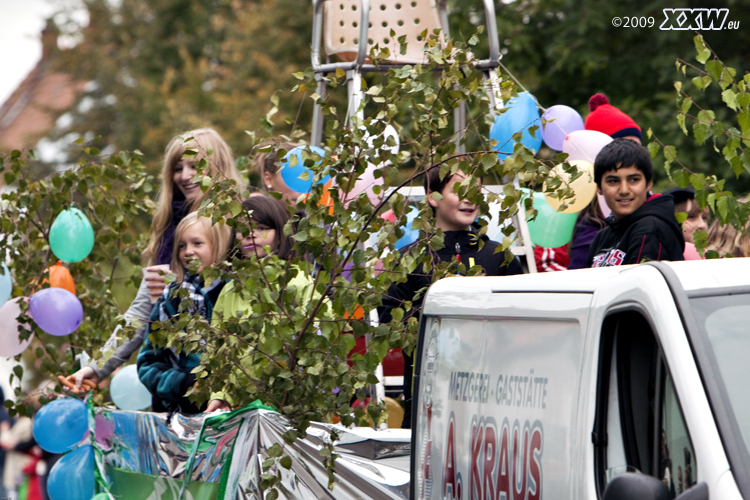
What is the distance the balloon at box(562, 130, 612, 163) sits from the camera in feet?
19.2

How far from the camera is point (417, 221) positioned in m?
4.13

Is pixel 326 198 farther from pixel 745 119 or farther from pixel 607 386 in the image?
pixel 607 386

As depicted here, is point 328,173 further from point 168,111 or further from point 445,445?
point 168,111

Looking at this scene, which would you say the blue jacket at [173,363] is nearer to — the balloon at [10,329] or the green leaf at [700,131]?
the balloon at [10,329]

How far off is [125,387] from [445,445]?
366 centimetres

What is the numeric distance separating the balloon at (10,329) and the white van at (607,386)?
4.04 meters

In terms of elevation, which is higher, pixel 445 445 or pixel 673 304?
pixel 673 304

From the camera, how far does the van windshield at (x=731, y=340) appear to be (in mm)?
2166

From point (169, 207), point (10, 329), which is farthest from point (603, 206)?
point (10, 329)

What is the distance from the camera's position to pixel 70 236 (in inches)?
249

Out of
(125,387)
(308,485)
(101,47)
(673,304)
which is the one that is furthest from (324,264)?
(101,47)

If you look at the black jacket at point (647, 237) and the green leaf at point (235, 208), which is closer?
the green leaf at point (235, 208)
